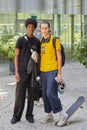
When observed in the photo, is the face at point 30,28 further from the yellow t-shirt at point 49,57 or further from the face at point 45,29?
the yellow t-shirt at point 49,57

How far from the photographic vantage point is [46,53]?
20.8 feet

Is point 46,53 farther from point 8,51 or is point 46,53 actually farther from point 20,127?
point 8,51

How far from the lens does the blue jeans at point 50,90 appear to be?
20.7 ft

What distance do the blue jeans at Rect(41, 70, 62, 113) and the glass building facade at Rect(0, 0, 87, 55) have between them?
12.7m

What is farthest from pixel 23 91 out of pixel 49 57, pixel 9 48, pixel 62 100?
pixel 9 48

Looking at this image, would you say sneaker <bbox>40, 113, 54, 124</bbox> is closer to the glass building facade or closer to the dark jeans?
the dark jeans

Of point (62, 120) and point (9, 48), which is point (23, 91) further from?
point (9, 48)

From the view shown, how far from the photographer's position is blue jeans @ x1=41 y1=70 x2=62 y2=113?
632 cm

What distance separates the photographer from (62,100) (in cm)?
Answer: 929

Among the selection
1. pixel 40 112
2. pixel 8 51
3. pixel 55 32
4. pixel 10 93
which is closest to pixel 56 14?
pixel 55 32

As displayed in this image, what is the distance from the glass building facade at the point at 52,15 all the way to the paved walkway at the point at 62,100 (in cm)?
541

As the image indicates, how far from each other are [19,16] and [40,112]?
13.8m

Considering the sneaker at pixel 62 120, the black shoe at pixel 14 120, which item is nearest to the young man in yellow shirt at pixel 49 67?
the sneaker at pixel 62 120

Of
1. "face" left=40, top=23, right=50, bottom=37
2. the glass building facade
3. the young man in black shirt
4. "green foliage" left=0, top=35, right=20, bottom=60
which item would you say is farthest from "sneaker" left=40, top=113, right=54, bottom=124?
the glass building facade
